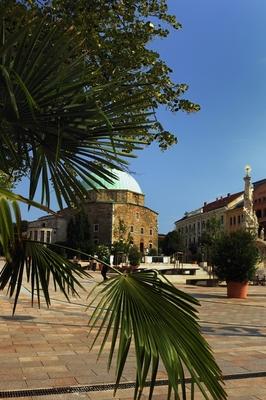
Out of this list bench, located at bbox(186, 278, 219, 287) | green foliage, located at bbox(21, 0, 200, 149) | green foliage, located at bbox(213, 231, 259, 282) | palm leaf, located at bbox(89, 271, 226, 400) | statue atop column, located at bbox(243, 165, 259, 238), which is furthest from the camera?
statue atop column, located at bbox(243, 165, 259, 238)

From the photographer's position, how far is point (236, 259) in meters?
19.7

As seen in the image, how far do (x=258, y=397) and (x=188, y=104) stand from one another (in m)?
Answer: 6.27

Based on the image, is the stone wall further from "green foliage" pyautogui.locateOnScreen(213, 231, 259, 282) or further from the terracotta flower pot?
the terracotta flower pot

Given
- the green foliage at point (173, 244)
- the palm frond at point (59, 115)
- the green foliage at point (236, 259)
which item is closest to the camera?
the palm frond at point (59, 115)

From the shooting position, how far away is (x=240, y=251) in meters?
19.8

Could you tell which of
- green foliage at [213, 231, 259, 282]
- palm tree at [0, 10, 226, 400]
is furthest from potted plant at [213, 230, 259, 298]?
palm tree at [0, 10, 226, 400]

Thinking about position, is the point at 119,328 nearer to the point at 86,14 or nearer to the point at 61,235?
the point at 86,14

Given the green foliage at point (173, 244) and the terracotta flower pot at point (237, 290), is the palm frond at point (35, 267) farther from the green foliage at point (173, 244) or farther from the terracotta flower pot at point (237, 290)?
the green foliage at point (173, 244)

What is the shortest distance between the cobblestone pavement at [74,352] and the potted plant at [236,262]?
6.62 meters

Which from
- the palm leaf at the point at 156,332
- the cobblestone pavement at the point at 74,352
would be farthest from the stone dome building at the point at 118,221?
the palm leaf at the point at 156,332

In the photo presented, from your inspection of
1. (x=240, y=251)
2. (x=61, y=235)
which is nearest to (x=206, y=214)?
(x=61, y=235)

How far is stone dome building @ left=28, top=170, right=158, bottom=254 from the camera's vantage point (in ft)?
360

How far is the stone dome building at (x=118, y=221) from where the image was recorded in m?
110

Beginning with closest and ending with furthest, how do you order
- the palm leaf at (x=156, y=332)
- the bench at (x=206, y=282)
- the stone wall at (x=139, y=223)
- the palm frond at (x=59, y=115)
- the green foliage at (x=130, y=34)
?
the palm leaf at (x=156, y=332) < the palm frond at (x=59, y=115) < the green foliage at (x=130, y=34) < the bench at (x=206, y=282) < the stone wall at (x=139, y=223)
